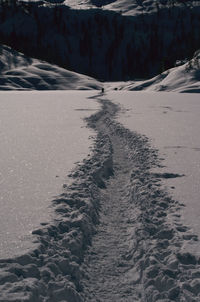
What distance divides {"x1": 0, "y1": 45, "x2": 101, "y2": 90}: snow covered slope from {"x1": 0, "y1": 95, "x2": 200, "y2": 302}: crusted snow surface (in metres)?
62.9

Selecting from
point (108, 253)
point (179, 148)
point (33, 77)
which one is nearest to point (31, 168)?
point (108, 253)

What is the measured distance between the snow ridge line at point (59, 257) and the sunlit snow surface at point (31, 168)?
0.24 m

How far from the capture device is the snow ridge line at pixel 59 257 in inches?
168

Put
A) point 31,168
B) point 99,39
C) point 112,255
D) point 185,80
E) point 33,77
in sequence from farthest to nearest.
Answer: point 99,39, point 33,77, point 185,80, point 31,168, point 112,255

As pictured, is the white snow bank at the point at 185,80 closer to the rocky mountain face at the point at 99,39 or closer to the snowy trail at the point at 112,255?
the snowy trail at the point at 112,255

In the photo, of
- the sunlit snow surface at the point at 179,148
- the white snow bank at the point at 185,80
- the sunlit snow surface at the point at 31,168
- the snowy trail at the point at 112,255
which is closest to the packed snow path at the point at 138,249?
the snowy trail at the point at 112,255

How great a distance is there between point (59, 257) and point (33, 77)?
247 ft

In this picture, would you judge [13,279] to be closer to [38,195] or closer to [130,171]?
[38,195]

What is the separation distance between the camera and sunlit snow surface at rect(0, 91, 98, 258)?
5738 millimetres

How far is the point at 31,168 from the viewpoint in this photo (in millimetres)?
→ 9383

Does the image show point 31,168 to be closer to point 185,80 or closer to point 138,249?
point 138,249

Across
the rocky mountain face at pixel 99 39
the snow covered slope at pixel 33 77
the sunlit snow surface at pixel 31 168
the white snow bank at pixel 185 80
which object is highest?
the rocky mountain face at pixel 99 39

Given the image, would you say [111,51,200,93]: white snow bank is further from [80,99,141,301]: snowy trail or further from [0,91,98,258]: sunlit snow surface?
[80,99,141,301]: snowy trail

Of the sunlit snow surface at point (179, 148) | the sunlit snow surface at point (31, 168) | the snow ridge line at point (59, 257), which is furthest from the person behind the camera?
the sunlit snow surface at point (179, 148)
